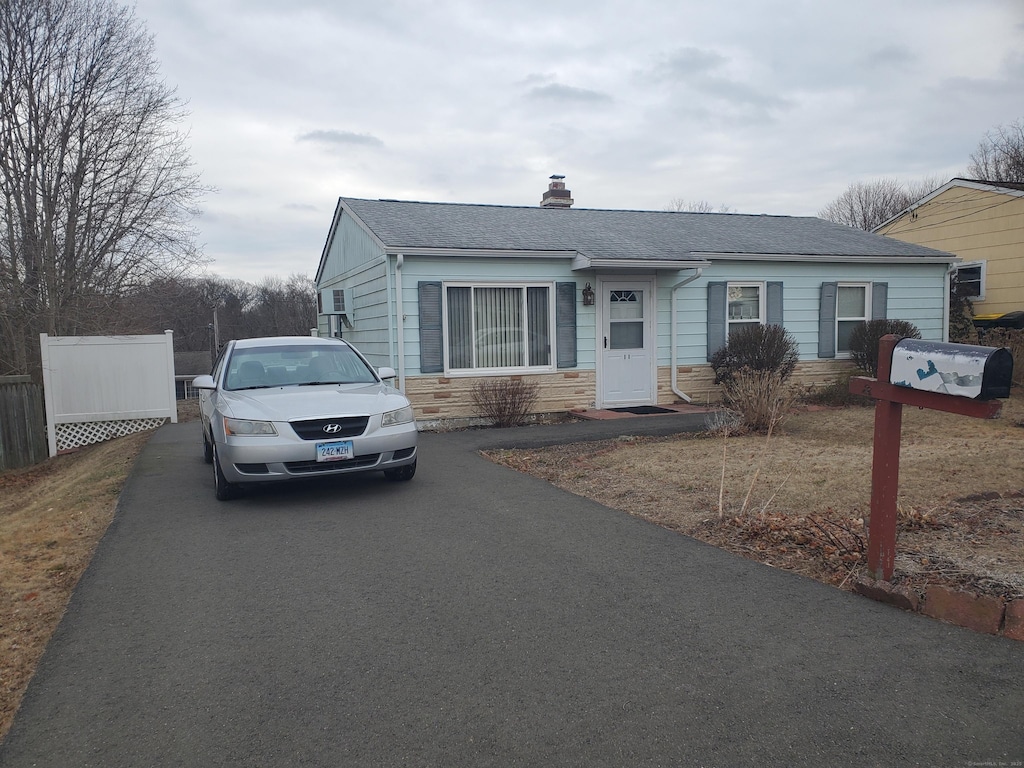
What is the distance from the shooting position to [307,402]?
6.89 meters

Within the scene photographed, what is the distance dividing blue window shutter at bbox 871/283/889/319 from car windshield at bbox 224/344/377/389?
1089cm

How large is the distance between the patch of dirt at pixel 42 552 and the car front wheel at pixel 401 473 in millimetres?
2551

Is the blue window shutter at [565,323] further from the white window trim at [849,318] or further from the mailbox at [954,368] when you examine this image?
the mailbox at [954,368]

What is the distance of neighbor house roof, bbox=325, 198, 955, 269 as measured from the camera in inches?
478

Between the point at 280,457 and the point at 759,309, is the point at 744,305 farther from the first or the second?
the point at 280,457

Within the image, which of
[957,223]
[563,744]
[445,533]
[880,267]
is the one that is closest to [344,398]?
[445,533]

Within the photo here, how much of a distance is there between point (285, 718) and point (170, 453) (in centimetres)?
808

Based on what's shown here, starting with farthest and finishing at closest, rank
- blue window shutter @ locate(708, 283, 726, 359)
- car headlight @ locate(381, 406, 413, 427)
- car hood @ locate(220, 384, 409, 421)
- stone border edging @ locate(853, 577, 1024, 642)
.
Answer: blue window shutter @ locate(708, 283, 726, 359) < car headlight @ locate(381, 406, 413, 427) < car hood @ locate(220, 384, 409, 421) < stone border edging @ locate(853, 577, 1024, 642)

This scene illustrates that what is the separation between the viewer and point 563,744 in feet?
8.92

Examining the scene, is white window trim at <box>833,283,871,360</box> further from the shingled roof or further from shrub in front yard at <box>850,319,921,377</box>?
the shingled roof

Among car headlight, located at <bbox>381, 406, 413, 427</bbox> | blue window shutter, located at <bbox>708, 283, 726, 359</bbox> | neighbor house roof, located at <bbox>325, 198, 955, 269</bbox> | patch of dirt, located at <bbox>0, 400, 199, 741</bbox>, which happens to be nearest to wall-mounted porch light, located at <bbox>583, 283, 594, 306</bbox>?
neighbor house roof, located at <bbox>325, 198, 955, 269</bbox>

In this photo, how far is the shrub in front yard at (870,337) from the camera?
1362cm

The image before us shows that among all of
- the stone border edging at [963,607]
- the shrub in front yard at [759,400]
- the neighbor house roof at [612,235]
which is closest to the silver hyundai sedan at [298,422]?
the neighbor house roof at [612,235]

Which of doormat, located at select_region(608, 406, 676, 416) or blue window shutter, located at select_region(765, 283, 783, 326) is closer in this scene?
doormat, located at select_region(608, 406, 676, 416)
